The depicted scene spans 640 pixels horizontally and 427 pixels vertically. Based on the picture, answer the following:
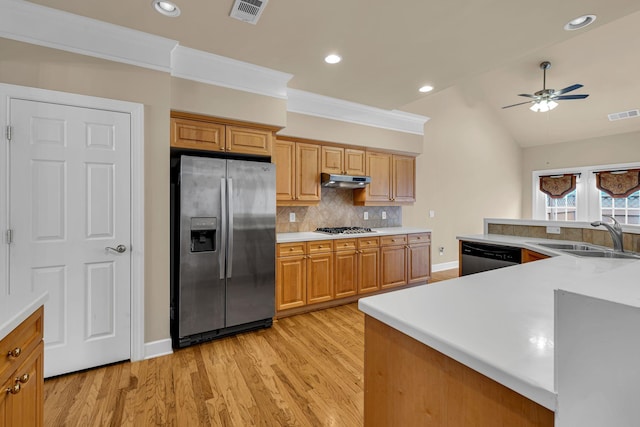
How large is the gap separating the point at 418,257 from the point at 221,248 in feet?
9.64

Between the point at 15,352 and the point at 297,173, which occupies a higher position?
the point at 297,173

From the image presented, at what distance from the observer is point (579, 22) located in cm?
220

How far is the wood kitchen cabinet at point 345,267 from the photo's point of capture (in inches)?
145

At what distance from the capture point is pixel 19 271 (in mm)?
2061

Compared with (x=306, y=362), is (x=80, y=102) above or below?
above

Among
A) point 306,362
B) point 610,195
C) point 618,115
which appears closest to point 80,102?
point 306,362

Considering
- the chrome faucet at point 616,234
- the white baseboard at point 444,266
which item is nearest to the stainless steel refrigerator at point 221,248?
the chrome faucet at point 616,234

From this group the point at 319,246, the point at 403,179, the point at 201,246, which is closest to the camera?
the point at 201,246

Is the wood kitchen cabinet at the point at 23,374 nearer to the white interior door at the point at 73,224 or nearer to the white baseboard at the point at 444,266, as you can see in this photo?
the white interior door at the point at 73,224

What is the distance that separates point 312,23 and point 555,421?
2.50 meters

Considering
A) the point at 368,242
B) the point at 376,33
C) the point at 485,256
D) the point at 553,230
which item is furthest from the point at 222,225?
the point at 553,230

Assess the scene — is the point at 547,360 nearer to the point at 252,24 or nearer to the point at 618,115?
the point at 252,24

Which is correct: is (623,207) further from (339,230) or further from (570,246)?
(339,230)

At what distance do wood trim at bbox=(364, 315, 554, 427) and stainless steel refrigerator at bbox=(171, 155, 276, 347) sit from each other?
1.96m
